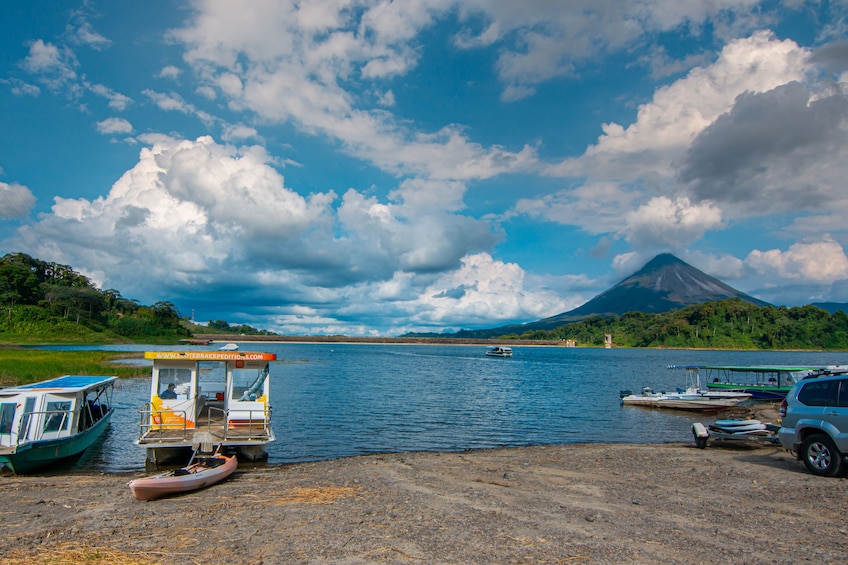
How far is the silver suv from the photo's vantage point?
49.0ft

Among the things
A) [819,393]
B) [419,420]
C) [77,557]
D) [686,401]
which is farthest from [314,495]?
[686,401]

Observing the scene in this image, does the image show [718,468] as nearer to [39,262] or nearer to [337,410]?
[337,410]

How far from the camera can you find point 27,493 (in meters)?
15.6

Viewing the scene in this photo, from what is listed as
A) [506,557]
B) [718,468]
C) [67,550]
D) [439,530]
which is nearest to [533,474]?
[718,468]

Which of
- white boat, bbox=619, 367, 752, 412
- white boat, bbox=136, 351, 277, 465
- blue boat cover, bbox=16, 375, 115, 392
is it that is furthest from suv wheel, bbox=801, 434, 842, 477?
blue boat cover, bbox=16, 375, 115, 392

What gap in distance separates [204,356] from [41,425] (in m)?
6.88

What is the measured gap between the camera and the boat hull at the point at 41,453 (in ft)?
63.3

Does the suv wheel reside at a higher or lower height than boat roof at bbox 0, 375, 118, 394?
lower

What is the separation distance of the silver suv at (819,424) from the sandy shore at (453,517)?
0.52 meters

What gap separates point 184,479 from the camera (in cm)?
1493

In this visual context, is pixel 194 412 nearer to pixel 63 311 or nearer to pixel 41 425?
pixel 41 425

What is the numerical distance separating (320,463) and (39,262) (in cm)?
19490

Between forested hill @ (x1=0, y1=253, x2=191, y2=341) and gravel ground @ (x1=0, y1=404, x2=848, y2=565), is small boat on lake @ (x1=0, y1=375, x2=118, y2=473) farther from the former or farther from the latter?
forested hill @ (x1=0, y1=253, x2=191, y2=341)

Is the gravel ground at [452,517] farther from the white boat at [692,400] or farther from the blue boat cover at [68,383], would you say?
the white boat at [692,400]
